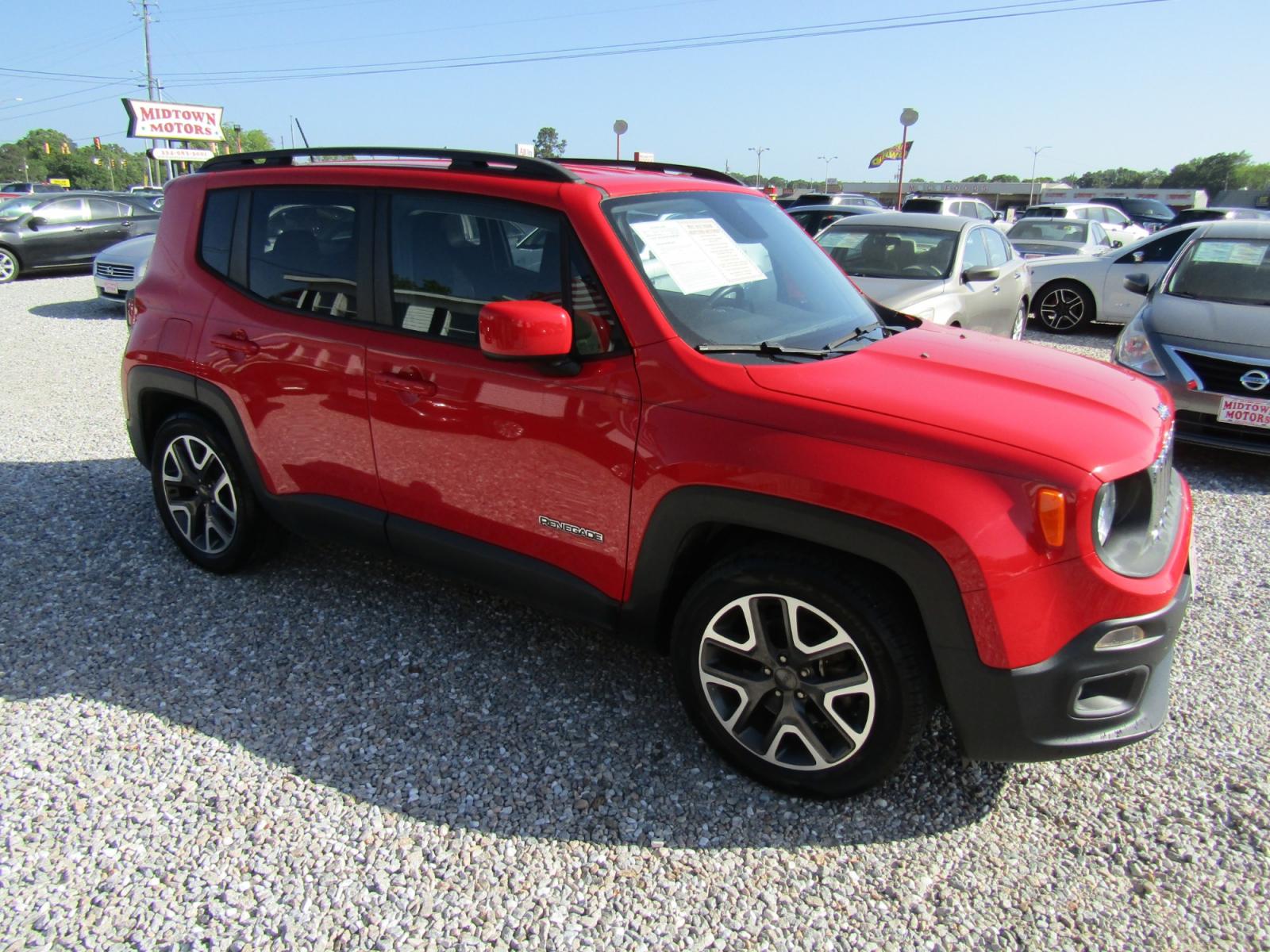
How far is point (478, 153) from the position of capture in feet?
10.0

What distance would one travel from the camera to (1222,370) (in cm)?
555

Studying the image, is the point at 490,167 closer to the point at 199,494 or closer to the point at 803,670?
the point at 803,670

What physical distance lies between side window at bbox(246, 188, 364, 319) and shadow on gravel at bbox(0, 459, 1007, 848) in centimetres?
133

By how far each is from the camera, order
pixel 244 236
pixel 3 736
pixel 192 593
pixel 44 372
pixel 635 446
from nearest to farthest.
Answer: pixel 635 446 → pixel 3 736 → pixel 244 236 → pixel 192 593 → pixel 44 372

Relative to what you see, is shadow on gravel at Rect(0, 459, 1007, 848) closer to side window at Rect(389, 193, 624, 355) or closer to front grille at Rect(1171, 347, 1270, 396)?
side window at Rect(389, 193, 624, 355)

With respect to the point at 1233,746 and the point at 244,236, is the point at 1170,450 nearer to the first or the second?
the point at 1233,746

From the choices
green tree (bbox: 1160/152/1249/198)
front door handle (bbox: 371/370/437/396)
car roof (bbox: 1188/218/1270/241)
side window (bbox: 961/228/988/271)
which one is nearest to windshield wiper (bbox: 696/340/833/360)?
front door handle (bbox: 371/370/437/396)

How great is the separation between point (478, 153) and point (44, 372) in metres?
7.33

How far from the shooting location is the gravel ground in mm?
2205

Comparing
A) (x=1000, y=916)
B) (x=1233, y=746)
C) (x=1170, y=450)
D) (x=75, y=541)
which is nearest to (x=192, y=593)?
(x=75, y=541)

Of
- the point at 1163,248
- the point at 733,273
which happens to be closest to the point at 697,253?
the point at 733,273

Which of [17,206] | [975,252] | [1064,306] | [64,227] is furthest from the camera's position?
[17,206]

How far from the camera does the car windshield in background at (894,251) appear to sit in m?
Answer: 7.49

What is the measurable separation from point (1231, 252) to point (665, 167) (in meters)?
5.25
